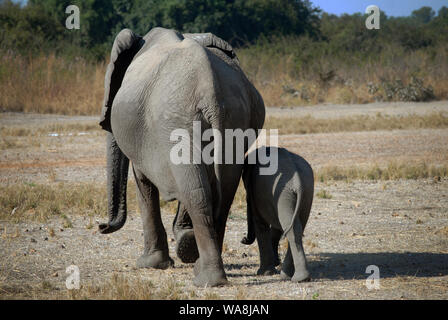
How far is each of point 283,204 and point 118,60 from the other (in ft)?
6.60

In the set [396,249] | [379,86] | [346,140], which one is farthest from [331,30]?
[396,249]

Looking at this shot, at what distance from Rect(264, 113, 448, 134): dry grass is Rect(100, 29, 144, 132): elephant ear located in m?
10.6

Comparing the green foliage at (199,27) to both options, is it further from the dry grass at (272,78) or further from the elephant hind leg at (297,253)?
the elephant hind leg at (297,253)

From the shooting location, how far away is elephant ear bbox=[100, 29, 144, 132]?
6.36m

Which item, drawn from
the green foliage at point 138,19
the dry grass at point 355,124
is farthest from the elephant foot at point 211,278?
the green foliage at point 138,19

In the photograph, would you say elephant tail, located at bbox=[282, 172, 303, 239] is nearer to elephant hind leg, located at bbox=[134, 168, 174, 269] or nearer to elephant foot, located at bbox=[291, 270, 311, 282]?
elephant foot, located at bbox=[291, 270, 311, 282]

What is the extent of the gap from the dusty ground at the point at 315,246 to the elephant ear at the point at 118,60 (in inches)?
60.9

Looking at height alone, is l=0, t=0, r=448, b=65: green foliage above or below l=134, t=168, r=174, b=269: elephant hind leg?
above

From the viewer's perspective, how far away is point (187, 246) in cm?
604

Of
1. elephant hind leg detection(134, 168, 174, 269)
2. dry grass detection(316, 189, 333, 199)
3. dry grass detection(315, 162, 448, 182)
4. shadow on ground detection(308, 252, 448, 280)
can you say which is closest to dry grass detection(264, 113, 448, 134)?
dry grass detection(315, 162, 448, 182)

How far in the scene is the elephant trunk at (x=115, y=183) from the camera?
6879 millimetres

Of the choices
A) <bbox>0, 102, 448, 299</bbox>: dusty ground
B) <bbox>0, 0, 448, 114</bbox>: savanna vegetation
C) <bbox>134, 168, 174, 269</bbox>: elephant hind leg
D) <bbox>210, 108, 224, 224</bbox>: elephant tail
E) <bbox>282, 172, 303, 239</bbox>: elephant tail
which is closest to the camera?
<bbox>210, 108, 224, 224</bbox>: elephant tail

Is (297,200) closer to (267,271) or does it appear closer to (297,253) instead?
(297,253)

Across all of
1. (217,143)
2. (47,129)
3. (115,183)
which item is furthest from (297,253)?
(47,129)
